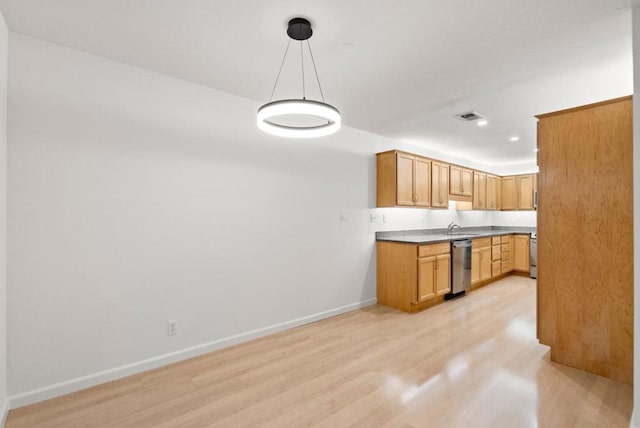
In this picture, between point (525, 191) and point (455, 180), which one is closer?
point (455, 180)

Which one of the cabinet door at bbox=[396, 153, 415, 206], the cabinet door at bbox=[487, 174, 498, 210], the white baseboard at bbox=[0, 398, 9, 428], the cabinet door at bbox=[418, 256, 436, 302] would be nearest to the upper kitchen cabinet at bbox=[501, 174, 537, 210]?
the cabinet door at bbox=[487, 174, 498, 210]

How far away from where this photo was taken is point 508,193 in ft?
22.4

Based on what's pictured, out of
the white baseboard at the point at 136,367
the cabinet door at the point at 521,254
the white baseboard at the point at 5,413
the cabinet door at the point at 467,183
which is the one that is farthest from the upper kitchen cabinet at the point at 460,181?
the white baseboard at the point at 5,413

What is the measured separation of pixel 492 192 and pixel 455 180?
1.77 m

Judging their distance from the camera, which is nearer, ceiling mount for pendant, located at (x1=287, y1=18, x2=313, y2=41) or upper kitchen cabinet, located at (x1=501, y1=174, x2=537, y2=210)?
ceiling mount for pendant, located at (x1=287, y1=18, x2=313, y2=41)

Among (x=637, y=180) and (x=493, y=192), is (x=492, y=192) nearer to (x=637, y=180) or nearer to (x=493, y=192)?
(x=493, y=192)

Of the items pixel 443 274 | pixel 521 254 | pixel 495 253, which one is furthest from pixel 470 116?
pixel 521 254

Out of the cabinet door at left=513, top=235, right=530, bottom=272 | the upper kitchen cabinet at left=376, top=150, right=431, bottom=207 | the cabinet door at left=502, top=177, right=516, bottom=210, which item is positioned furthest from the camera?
the cabinet door at left=502, top=177, right=516, bottom=210

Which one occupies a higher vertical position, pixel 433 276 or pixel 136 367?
pixel 433 276

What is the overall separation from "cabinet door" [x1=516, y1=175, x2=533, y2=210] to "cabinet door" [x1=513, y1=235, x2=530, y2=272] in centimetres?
70

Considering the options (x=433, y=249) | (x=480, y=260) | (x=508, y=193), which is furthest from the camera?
(x=508, y=193)

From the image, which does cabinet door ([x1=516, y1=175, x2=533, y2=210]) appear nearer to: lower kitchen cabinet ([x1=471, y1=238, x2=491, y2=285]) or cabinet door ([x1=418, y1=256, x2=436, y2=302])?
lower kitchen cabinet ([x1=471, y1=238, x2=491, y2=285])

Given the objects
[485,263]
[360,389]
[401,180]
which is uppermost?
[401,180]

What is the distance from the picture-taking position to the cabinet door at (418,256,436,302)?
401 cm
